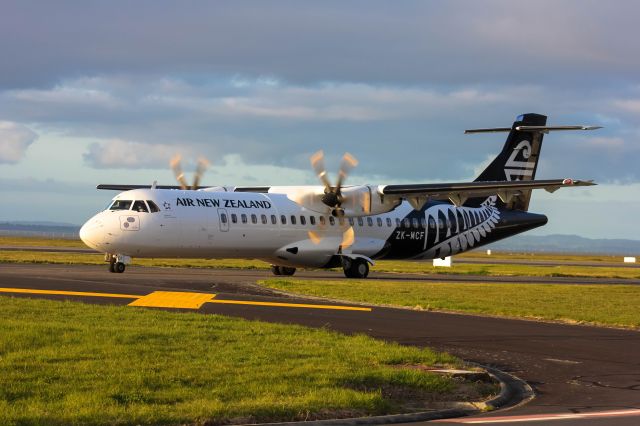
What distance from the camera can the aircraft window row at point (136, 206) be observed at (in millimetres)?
34375

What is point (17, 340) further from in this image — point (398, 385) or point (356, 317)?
point (356, 317)

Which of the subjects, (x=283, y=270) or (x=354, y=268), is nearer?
(x=354, y=268)

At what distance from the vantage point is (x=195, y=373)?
481 inches

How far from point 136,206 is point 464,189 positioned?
13755 mm

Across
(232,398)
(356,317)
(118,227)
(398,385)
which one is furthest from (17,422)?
(118,227)

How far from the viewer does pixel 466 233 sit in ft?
145

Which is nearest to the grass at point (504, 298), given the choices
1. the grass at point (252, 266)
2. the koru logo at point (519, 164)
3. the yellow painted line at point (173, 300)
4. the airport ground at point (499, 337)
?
the airport ground at point (499, 337)

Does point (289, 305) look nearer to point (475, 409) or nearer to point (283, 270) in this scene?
point (475, 409)

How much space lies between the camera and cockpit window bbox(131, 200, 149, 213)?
3433 centimetres

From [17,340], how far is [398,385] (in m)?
6.38

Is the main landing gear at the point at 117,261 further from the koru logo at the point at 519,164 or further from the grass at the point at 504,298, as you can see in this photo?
the koru logo at the point at 519,164

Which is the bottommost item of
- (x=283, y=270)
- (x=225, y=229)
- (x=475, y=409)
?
(x=475, y=409)

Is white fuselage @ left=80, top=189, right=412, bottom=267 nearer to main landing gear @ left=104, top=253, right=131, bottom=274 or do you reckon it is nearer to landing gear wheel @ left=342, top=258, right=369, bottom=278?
landing gear wheel @ left=342, top=258, right=369, bottom=278

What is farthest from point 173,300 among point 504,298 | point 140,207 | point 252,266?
point 252,266
